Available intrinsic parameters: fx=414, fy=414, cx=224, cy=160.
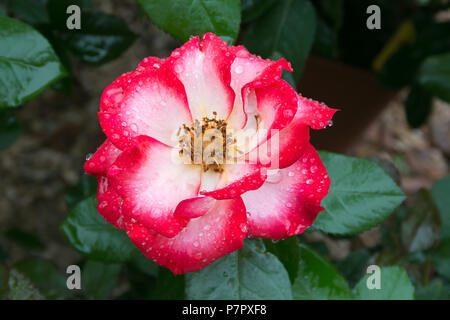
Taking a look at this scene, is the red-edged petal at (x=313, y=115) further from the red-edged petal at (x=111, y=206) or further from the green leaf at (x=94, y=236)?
the green leaf at (x=94, y=236)

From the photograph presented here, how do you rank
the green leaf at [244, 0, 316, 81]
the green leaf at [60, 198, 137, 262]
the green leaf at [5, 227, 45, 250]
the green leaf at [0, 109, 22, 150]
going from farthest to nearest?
the green leaf at [5, 227, 45, 250] → the green leaf at [244, 0, 316, 81] → the green leaf at [0, 109, 22, 150] → the green leaf at [60, 198, 137, 262]

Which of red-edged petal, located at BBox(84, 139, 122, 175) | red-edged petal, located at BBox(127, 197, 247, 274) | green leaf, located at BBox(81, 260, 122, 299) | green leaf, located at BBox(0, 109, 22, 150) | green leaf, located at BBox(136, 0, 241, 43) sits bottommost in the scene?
green leaf, located at BBox(81, 260, 122, 299)

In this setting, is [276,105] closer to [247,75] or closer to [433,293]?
[247,75]

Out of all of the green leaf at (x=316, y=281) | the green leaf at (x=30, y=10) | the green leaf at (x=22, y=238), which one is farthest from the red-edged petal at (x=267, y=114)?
the green leaf at (x=22, y=238)

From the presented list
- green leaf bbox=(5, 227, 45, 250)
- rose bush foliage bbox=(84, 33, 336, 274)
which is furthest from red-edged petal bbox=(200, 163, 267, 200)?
green leaf bbox=(5, 227, 45, 250)

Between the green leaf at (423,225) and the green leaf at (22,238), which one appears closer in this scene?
the green leaf at (423,225)

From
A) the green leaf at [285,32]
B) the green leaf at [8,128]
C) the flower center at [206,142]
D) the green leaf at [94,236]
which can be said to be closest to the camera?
the flower center at [206,142]

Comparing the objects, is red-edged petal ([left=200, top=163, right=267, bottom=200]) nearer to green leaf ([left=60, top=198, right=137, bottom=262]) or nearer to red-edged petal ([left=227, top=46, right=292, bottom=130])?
red-edged petal ([left=227, top=46, right=292, bottom=130])
